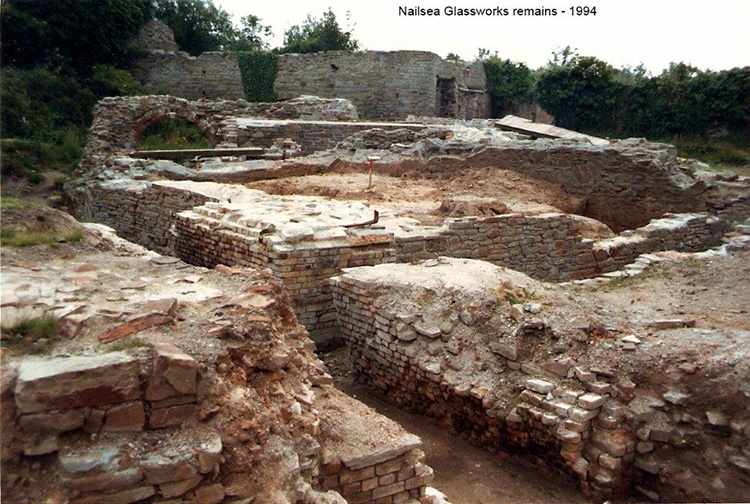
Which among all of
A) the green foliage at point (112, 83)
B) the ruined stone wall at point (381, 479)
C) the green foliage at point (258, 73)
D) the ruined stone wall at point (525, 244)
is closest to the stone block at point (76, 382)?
the ruined stone wall at point (381, 479)

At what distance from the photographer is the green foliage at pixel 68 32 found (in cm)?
1892

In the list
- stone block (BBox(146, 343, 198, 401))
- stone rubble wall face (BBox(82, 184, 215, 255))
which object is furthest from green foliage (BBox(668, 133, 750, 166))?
stone block (BBox(146, 343, 198, 401))

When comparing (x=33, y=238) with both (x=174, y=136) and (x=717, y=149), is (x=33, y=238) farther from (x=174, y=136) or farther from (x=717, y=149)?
(x=717, y=149)

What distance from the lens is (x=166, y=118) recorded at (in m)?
16.3

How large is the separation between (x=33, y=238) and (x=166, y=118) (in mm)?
12959

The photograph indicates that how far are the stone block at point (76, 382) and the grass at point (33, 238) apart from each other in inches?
65.6

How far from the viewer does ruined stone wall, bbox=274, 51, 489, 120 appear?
21.9m

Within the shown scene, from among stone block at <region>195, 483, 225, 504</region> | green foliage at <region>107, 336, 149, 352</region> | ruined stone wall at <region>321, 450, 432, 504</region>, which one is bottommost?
ruined stone wall at <region>321, 450, 432, 504</region>

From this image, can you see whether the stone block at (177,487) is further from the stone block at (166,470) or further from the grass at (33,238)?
the grass at (33,238)

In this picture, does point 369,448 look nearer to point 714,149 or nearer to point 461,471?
point 461,471

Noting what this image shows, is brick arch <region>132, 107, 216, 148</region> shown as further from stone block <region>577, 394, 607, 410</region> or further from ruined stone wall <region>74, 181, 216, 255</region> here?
stone block <region>577, 394, 607, 410</region>

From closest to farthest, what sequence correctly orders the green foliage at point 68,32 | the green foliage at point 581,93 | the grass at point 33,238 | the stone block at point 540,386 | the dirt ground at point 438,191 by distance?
the grass at point 33,238 → the stone block at point 540,386 → the dirt ground at point 438,191 → the green foliage at point 68,32 → the green foliage at point 581,93

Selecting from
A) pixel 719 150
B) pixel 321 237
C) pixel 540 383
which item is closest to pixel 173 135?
pixel 321 237

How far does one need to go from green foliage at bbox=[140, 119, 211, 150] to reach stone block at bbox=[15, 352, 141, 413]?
13.3 metres
